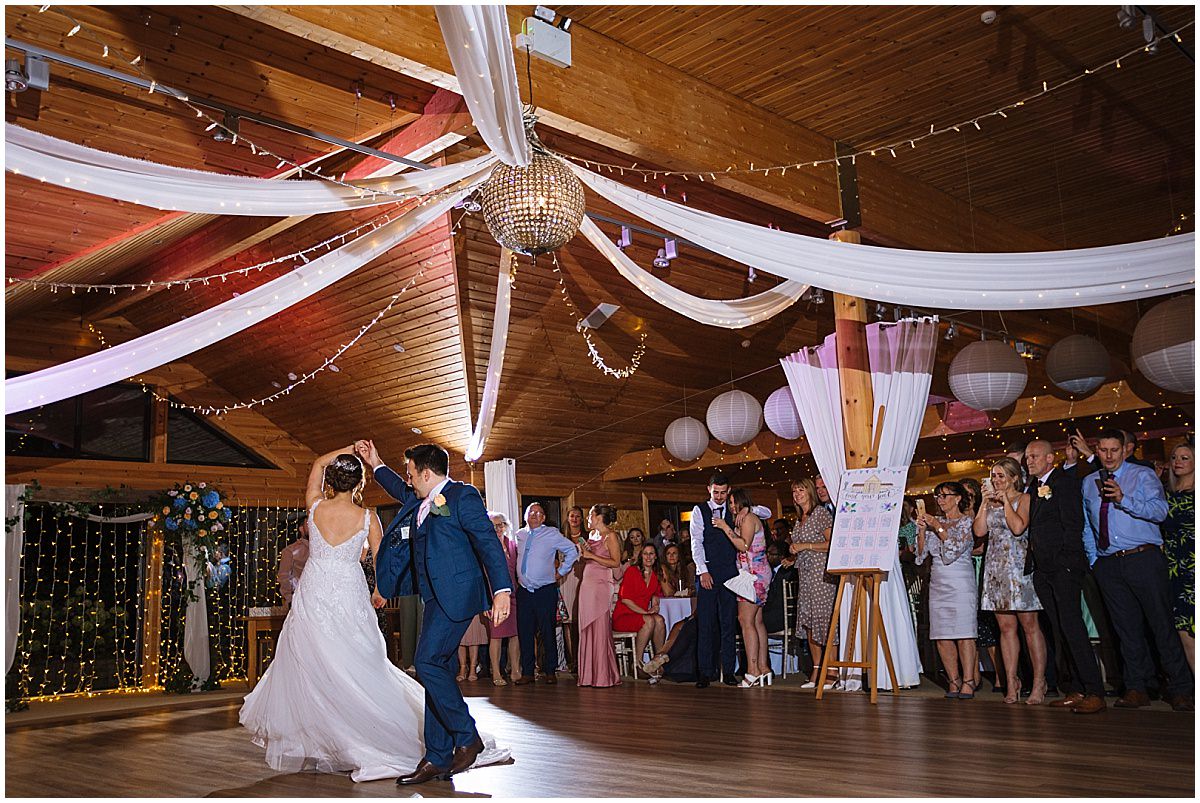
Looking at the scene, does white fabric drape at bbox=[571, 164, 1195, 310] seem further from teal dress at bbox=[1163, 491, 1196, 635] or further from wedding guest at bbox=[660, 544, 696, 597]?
wedding guest at bbox=[660, 544, 696, 597]

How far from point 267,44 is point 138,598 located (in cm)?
763

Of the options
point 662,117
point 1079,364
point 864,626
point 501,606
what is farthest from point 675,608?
point 501,606

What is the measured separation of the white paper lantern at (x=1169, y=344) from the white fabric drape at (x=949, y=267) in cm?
235

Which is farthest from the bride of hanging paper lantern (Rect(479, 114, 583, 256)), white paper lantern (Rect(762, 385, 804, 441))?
white paper lantern (Rect(762, 385, 804, 441))

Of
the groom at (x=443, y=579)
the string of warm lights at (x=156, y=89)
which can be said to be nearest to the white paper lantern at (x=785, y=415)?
the string of warm lights at (x=156, y=89)

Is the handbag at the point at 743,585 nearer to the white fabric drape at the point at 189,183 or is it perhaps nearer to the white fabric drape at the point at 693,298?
the white fabric drape at the point at 693,298

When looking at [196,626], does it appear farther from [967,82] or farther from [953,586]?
[967,82]

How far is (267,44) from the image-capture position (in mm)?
5984

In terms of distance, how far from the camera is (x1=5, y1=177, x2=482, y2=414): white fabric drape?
5043 millimetres

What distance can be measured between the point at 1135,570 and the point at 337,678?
4296mm

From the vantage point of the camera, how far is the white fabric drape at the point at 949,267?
488 centimetres

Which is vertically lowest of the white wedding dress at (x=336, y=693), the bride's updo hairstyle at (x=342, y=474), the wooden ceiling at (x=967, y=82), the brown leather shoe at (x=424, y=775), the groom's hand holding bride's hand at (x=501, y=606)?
the brown leather shoe at (x=424, y=775)

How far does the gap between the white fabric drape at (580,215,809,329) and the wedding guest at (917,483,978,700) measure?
172 centimetres

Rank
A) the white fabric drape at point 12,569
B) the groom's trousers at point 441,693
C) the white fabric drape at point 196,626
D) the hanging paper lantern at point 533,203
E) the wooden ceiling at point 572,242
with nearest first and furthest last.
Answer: the groom's trousers at point 441,693
the hanging paper lantern at point 533,203
the wooden ceiling at point 572,242
the white fabric drape at point 12,569
the white fabric drape at point 196,626
